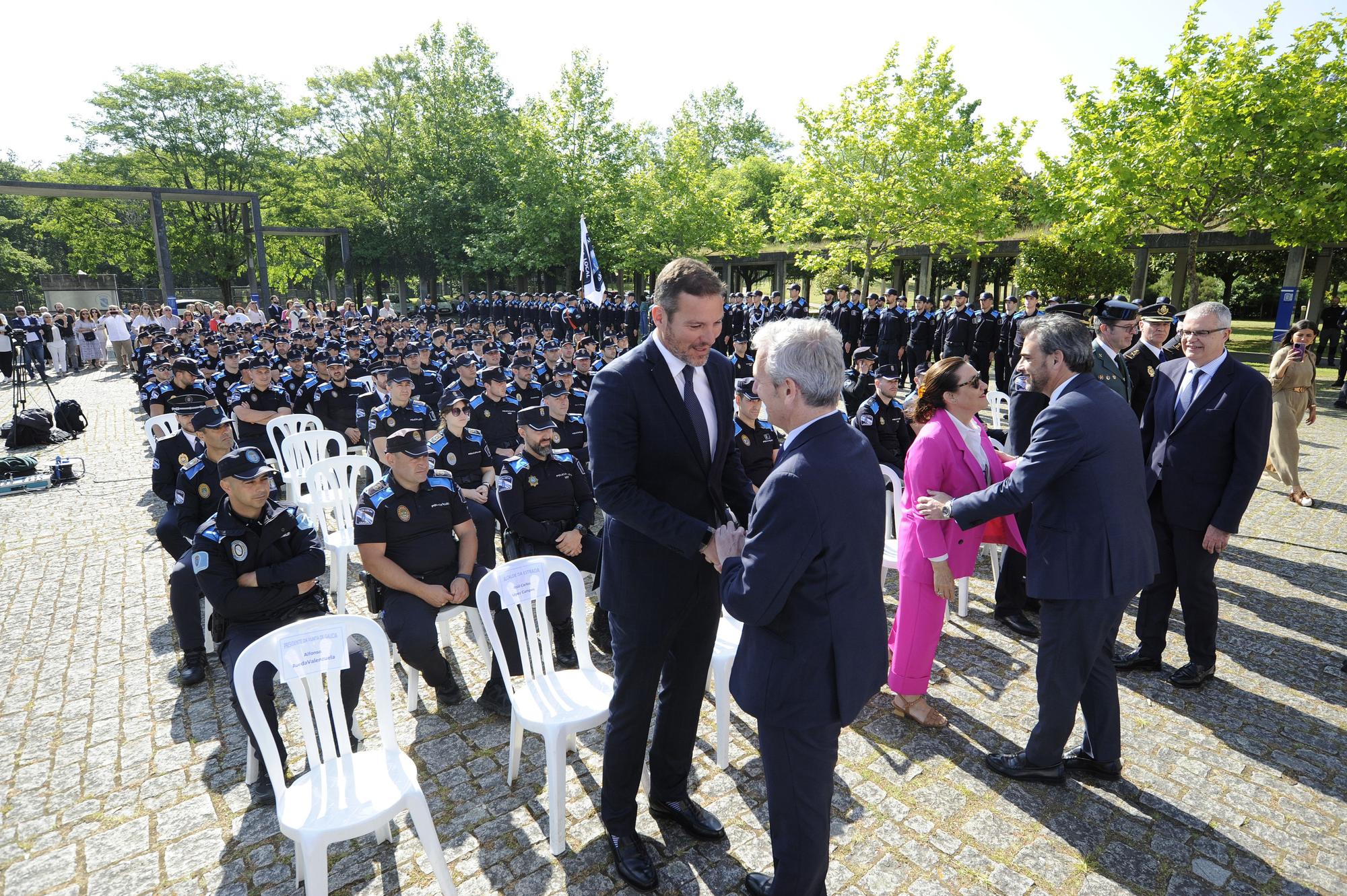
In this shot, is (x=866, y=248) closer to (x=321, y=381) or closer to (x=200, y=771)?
(x=321, y=381)

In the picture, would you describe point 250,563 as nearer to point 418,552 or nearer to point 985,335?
point 418,552

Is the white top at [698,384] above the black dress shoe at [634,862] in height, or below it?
above

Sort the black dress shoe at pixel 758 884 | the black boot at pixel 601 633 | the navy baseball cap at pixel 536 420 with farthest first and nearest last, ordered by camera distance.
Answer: the navy baseball cap at pixel 536 420, the black boot at pixel 601 633, the black dress shoe at pixel 758 884

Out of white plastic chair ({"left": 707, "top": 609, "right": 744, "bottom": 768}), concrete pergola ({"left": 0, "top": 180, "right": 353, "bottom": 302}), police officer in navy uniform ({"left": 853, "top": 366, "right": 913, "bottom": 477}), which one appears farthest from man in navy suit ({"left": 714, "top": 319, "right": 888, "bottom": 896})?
concrete pergola ({"left": 0, "top": 180, "right": 353, "bottom": 302})

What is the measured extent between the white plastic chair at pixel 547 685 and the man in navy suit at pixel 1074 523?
1770mm

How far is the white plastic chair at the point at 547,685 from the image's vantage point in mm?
2875

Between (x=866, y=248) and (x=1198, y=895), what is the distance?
20.0 m

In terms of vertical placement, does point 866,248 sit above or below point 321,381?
above

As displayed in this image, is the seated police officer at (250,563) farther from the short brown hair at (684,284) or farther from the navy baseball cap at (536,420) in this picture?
the short brown hair at (684,284)

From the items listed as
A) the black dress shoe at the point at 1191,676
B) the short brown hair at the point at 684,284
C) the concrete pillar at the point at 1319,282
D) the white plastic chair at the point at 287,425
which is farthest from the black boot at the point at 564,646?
the concrete pillar at the point at 1319,282

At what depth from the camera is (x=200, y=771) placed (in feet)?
11.2

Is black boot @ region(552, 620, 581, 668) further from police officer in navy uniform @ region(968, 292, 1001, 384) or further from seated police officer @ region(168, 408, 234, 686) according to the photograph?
police officer in navy uniform @ region(968, 292, 1001, 384)

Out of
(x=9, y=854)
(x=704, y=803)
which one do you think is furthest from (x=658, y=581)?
(x=9, y=854)

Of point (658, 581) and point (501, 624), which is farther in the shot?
point (501, 624)
